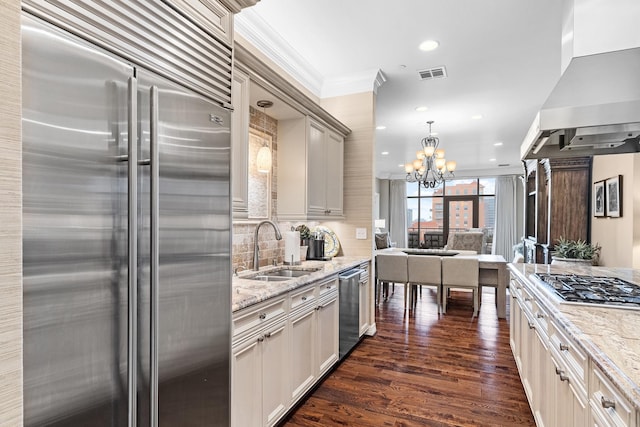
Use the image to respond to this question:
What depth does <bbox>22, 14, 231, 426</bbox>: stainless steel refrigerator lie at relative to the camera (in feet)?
2.82

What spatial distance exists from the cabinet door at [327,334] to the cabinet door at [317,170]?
86 cm

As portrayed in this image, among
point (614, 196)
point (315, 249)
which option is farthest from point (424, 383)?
point (614, 196)

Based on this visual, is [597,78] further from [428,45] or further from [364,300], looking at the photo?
[364,300]

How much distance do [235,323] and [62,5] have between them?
135 centimetres

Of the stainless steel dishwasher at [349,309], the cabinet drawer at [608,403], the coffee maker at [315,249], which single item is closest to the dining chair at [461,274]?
the stainless steel dishwasher at [349,309]

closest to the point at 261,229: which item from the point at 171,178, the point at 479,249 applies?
the point at 171,178

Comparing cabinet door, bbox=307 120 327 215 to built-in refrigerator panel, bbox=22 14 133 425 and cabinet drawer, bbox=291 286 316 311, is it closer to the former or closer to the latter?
cabinet drawer, bbox=291 286 316 311

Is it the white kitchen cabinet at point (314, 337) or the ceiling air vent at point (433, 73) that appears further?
the ceiling air vent at point (433, 73)

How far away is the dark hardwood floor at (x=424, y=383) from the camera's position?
7.68ft

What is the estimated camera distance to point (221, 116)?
4.98 ft

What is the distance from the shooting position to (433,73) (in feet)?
12.4

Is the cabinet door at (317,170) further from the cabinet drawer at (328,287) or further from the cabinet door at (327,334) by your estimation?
the cabinet door at (327,334)

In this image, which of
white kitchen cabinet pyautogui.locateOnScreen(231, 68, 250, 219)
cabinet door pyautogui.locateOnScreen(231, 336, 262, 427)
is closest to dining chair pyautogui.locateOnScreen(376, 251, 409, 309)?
white kitchen cabinet pyautogui.locateOnScreen(231, 68, 250, 219)

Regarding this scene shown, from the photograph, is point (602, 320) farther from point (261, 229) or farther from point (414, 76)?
point (414, 76)
